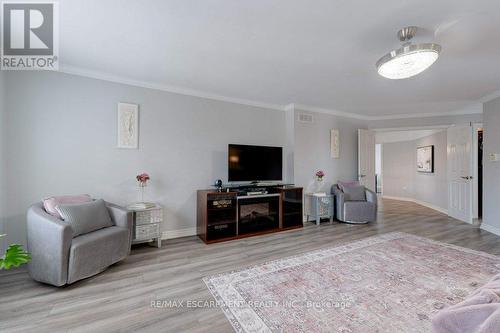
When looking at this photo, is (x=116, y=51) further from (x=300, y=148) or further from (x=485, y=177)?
(x=485, y=177)

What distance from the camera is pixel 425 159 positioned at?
6.70 metres

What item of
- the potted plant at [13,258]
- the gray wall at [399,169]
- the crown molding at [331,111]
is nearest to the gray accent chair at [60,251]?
the potted plant at [13,258]

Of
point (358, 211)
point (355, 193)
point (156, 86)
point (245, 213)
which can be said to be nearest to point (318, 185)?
point (355, 193)

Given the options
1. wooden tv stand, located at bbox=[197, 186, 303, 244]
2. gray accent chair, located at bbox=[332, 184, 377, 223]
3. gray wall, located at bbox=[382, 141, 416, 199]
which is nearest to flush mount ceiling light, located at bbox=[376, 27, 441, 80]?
wooden tv stand, located at bbox=[197, 186, 303, 244]

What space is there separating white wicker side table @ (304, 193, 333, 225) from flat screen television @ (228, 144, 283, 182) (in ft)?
3.08

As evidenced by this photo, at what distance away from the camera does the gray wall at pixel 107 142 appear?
8.94ft

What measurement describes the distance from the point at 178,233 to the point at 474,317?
3.57 m

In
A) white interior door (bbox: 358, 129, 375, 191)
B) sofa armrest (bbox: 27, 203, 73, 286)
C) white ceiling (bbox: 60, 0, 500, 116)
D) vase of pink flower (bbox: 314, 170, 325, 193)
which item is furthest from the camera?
white interior door (bbox: 358, 129, 375, 191)

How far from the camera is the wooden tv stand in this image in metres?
3.48

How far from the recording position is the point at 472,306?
2.94ft

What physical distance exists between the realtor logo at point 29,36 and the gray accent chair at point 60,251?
5.89 ft

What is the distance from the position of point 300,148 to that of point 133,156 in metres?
3.25

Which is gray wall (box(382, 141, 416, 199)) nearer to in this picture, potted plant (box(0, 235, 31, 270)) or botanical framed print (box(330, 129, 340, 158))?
botanical framed print (box(330, 129, 340, 158))

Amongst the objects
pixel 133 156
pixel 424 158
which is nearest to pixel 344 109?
pixel 424 158
